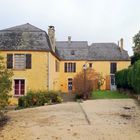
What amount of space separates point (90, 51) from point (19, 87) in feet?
98.3

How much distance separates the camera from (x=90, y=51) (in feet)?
224

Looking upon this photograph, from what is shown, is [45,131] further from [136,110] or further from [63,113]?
[136,110]

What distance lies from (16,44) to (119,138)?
2596cm

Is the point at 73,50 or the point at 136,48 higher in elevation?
the point at 136,48

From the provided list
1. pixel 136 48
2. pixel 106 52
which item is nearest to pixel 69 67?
pixel 106 52

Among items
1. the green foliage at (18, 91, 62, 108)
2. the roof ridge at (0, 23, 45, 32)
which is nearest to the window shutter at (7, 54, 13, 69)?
the roof ridge at (0, 23, 45, 32)

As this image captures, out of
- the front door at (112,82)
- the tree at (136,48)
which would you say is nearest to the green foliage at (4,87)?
the front door at (112,82)

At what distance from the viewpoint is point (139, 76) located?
3198 centimetres

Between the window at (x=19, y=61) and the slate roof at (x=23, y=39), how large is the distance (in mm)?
774

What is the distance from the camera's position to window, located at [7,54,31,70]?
39469 millimetres

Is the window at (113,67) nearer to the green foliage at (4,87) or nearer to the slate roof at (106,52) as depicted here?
the slate roof at (106,52)

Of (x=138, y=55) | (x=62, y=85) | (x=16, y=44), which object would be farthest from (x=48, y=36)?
(x=138, y=55)

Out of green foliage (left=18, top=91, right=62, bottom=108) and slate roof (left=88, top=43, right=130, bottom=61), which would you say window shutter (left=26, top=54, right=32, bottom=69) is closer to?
green foliage (left=18, top=91, right=62, bottom=108)

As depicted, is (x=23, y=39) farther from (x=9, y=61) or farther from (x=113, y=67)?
(x=113, y=67)
